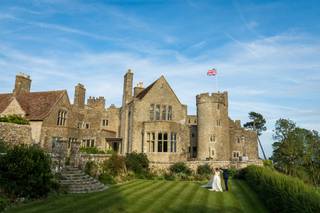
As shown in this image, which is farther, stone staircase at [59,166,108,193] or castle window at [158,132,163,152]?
castle window at [158,132,163,152]

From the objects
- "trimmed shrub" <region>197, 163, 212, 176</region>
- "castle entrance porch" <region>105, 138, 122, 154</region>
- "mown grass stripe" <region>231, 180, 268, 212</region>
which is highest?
"castle entrance porch" <region>105, 138, 122, 154</region>

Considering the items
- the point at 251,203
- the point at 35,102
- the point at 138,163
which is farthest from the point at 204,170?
the point at 35,102

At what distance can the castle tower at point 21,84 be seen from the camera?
3553 cm

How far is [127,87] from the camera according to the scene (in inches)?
1471

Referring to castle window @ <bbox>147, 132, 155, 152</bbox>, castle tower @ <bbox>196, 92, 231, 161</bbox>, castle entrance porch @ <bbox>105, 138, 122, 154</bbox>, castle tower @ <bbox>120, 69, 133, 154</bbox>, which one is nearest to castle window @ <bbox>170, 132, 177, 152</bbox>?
castle window @ <bbox>147, 132, 155, 152</bbox>

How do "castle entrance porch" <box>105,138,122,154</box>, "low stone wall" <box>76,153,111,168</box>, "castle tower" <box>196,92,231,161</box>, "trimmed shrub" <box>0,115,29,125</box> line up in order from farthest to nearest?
1. "castle tower" <box>196,92,231,161</box>
2. "castle entrance porch" <box>105,138,122,154</box>
3. "trimmed shrub" <box>0,115,29,125</box>
4. "low stone wall" <box>76,153,111,168</box>

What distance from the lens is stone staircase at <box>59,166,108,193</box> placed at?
1659cm

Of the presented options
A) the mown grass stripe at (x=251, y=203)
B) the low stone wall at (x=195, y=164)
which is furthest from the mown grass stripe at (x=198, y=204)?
the low stone wall at (x=195, y=164)

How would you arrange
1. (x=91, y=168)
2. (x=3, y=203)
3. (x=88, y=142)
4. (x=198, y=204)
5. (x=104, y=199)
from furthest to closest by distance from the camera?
(x=88, y=142) → (x=91, y=168) → (x=104, y=199) → (x=198, y=204) → (x=3, y=203)

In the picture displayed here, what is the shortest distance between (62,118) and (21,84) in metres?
8.23

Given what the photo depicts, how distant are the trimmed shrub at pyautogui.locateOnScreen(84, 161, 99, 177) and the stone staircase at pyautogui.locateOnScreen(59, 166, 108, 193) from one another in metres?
1.13

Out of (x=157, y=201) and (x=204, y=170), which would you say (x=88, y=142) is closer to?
(x=204, y=170)

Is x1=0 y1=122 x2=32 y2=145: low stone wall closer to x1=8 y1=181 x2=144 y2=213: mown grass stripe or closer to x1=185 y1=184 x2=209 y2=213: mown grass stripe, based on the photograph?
x1=8 y1=181 x2=144 y2=213: mown grass stripe

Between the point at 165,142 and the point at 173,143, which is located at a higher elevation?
the point at 165,142
